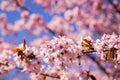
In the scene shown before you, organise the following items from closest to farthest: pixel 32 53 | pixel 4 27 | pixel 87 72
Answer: pixel 32 53
pixel 87 72
pixel 4 27

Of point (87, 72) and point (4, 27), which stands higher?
point (4, 27)

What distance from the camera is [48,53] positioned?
12.8ft

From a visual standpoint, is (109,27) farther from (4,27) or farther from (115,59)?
(115,59)

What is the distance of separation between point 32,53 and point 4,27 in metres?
13.3

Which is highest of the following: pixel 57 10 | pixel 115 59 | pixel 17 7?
pixel 57 10

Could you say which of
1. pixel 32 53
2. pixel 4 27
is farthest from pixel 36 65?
pixel 4 27

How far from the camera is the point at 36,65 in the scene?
440 cm

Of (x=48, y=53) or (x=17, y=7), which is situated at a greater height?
(x=17, y=7)

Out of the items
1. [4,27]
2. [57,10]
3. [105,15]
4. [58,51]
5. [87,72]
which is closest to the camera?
[58,51]

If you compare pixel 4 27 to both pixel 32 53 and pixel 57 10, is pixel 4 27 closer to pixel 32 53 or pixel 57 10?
pixel 57 10

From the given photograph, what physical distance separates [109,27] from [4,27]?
5206mm

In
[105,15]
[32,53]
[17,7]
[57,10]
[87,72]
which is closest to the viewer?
[32,53]

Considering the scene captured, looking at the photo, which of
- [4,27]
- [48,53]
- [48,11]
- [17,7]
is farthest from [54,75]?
[4,27]

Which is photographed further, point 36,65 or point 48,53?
point 36,65
